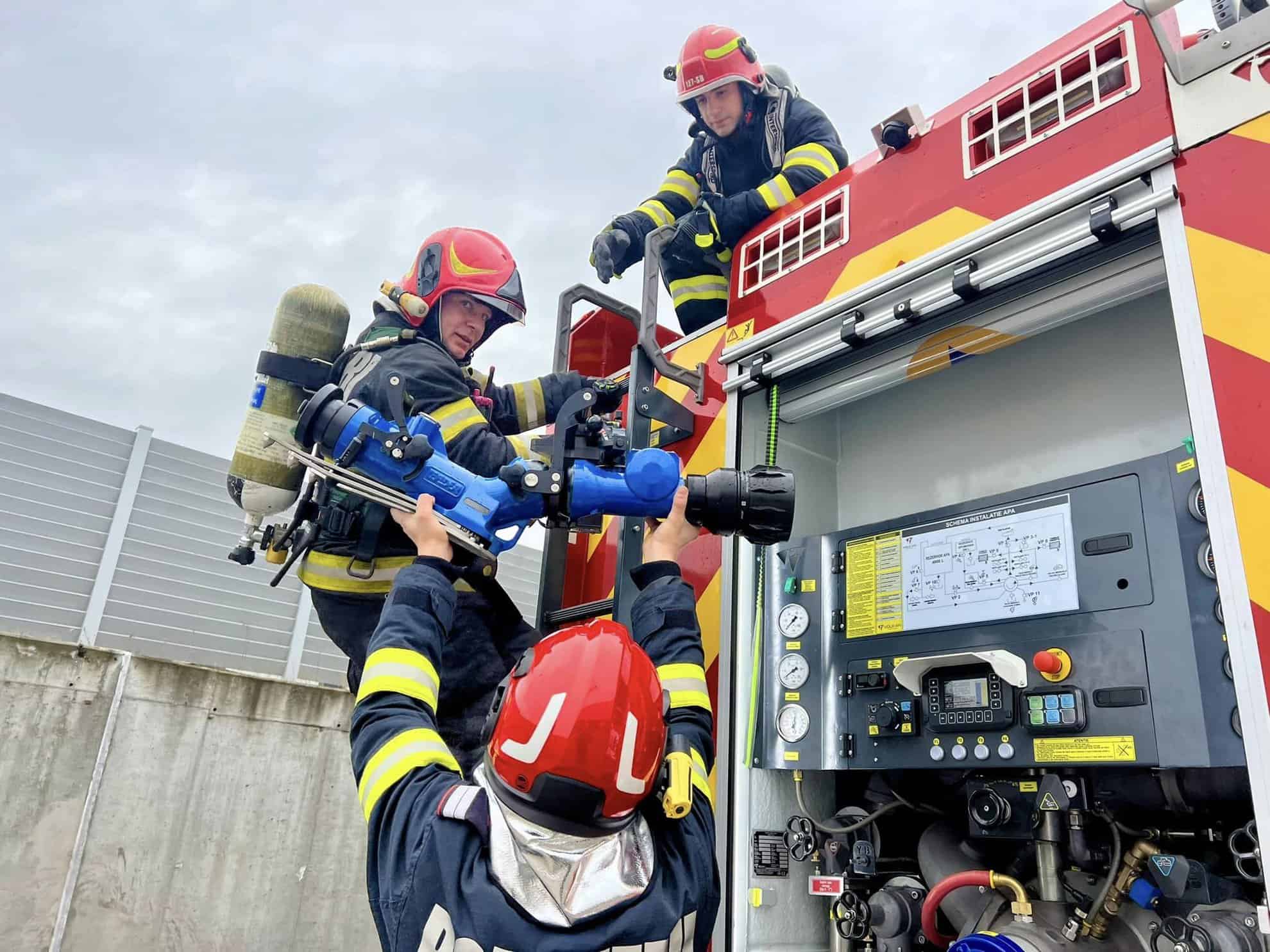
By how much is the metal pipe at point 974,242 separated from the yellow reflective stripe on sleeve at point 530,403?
2.49 ft

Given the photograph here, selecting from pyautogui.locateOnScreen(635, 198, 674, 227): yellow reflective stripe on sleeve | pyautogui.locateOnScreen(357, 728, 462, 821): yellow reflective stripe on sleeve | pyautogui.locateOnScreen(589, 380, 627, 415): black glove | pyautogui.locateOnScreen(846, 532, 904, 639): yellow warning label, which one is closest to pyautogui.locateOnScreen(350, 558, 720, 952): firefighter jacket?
pyautogui.locateOnScreen(357, 728, 462, 821): yellow reflective stripe on sleeve

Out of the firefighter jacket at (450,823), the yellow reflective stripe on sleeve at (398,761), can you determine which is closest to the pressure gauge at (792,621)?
the firefighter jacket at (450,823)

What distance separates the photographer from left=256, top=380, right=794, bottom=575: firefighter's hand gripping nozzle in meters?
2.14

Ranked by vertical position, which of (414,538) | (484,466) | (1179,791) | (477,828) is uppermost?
(484,466)

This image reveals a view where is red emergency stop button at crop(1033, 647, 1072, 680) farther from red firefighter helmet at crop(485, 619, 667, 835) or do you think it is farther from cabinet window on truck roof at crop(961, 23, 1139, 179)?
cabinet window on truck roof at crop(961, 23, 1139, 179)

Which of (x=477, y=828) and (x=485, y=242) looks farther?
(x=485, y=242)

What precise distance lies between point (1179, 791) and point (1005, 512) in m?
0.69

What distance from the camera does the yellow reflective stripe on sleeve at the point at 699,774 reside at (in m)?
1.81

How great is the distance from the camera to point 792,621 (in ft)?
7.98

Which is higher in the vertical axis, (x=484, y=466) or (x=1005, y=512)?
(x=484, y=466)

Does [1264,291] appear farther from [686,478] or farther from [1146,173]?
[686,478]

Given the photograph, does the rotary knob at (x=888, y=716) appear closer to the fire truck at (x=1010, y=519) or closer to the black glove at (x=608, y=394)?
the fire truck at (x=1010, y=519)

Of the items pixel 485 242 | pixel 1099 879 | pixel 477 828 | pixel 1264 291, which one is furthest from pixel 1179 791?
pixel 485 242

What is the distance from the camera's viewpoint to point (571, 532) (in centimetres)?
321
